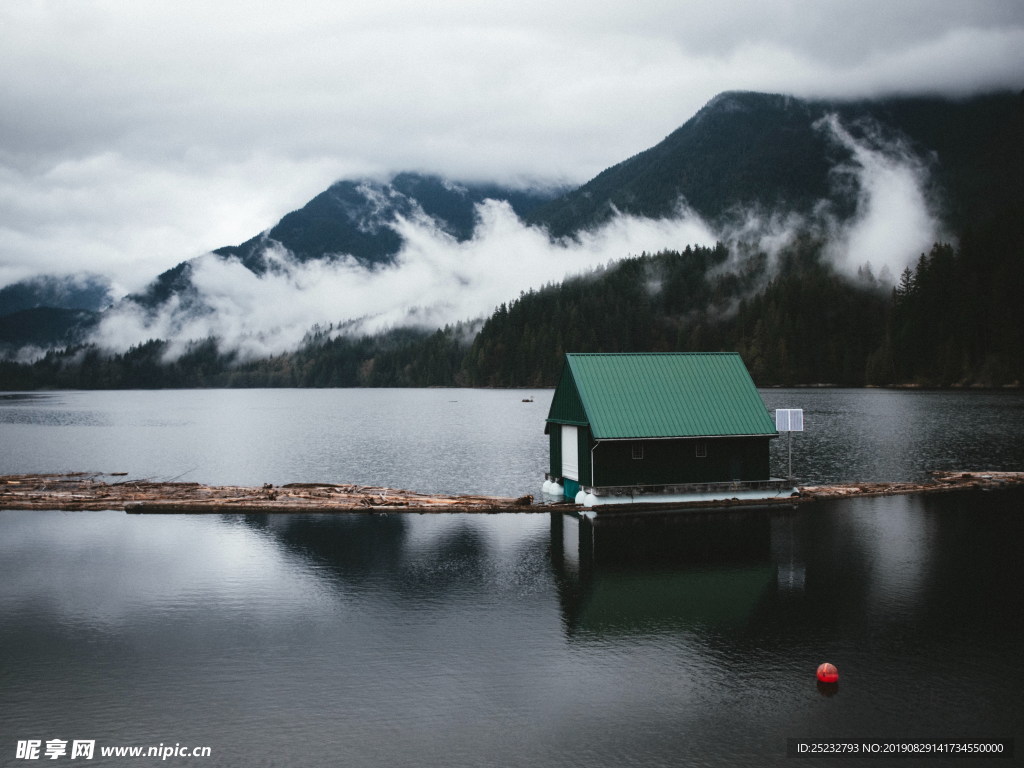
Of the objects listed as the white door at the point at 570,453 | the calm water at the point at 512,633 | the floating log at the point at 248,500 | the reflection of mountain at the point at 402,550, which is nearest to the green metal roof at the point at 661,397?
the white door at the point at 570,453

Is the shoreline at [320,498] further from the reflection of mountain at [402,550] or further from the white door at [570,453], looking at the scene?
the white door at [570,453]

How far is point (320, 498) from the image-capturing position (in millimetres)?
40656

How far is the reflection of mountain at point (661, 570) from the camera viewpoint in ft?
69.6

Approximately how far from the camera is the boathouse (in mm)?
36594

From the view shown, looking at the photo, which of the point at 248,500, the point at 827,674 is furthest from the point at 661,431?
the point at 248,500

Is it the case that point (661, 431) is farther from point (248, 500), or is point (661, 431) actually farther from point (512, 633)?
point (248, 500)

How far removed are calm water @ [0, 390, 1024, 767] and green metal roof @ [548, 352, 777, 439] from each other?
435cm

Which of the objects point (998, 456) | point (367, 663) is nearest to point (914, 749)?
point (367, 663)

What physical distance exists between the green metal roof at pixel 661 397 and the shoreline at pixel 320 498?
140 inches

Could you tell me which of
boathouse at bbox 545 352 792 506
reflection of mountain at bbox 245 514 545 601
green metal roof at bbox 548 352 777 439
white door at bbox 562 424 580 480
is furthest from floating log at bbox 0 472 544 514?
green metal roof at bbox 548 352 777 439

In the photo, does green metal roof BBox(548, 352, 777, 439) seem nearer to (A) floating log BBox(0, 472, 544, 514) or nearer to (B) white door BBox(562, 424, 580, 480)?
(B) white door BBox(562, 424, 580, 480)

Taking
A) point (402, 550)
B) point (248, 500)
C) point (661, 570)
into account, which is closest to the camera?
point (661, 570)

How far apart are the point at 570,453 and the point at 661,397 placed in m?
5.34

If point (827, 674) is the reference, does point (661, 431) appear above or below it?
above
